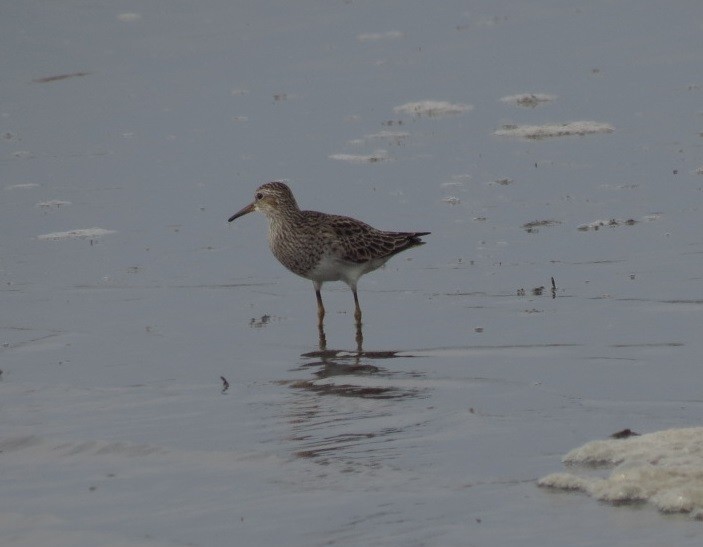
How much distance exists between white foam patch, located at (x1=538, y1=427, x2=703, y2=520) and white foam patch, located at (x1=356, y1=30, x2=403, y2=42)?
48.6ft

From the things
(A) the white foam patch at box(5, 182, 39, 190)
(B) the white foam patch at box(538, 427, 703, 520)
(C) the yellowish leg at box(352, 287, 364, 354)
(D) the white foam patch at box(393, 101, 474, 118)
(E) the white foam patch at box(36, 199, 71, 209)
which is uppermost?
(D) the white foam patch at box(393, 101, 474, 118)

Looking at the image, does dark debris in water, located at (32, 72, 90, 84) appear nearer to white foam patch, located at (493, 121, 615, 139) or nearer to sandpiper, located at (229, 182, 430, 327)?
white foam patch, located at (493, 121, 615, 139)

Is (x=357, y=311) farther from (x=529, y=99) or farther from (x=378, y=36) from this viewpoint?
(x=378, y=36)

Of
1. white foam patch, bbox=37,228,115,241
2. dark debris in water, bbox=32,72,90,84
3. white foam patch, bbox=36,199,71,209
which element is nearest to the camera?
white foam patch, bbox=37,228,115,241

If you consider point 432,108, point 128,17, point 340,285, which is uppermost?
point 128,17

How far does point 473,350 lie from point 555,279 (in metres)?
1.89

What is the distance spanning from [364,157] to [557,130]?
6.86 feet

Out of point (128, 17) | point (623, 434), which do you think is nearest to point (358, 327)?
point (623, 434)

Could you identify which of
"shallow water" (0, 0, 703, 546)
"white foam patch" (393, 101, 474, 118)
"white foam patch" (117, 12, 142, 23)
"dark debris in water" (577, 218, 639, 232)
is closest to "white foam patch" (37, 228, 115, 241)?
"shallow water" (0, 0, 703, 546)

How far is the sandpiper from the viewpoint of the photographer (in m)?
10.9

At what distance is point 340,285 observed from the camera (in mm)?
12164

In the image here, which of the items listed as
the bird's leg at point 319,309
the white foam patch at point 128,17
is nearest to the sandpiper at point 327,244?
the bird's leg at point 319,309

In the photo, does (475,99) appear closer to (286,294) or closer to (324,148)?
(324,148)

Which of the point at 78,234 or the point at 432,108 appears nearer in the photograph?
the point at 78,234
